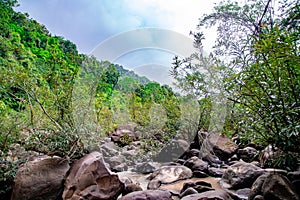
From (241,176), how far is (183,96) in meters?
2.42

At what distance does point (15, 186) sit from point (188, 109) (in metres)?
3.87

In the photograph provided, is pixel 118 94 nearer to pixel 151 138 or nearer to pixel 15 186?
pixel 151 138

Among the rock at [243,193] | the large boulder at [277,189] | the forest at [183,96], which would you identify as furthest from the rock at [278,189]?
the rock at [243,193]

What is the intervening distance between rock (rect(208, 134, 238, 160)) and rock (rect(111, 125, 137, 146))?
2.06 m

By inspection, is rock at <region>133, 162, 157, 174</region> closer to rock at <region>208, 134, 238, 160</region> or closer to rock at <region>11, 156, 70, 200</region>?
rock at <region>208, 134, 238, 160</region>

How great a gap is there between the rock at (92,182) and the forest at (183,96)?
1.26 ft

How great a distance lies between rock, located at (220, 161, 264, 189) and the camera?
286 centimetres

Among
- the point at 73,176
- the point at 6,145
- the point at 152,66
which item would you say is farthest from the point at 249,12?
the point at 6,145

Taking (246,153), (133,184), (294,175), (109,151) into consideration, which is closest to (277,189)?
(294,175)

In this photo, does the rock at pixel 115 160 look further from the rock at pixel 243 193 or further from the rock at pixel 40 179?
the rock at pixel 243 193

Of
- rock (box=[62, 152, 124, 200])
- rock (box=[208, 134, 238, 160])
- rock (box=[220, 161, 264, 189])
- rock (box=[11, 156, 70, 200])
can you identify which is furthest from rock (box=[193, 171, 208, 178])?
rock (box=[11, 156, 70, 200])

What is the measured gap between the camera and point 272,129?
187 centimetres

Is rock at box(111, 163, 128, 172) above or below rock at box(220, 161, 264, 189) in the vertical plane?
below

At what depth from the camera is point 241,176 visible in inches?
115
